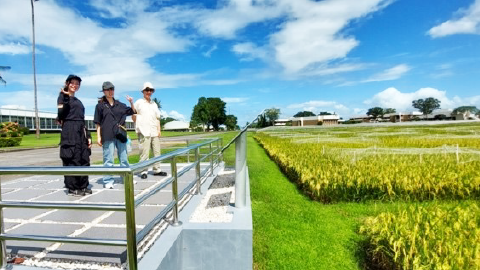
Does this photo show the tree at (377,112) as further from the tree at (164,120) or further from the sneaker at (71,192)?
the sneaker at (71,192)

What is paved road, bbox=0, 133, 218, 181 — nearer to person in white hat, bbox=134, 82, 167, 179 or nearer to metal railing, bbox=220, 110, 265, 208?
person in white hat, bbox=134, 82, 167, 179

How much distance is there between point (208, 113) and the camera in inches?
3858

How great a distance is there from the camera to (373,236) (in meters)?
3.70

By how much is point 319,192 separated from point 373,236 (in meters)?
2.32

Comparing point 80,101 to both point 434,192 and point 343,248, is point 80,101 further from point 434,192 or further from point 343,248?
point 434,192

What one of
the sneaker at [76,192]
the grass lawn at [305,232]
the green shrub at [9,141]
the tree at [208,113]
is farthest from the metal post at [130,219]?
the tree at [208,113]

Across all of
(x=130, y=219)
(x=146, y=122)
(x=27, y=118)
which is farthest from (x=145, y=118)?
(x=27, y=118)

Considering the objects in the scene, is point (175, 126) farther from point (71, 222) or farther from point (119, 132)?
point (71, 222)

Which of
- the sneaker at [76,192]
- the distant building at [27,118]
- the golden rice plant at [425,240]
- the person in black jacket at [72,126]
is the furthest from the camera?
the distant building at [27,118]

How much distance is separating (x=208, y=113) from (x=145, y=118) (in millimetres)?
92892

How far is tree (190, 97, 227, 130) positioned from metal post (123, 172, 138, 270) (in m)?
94.3

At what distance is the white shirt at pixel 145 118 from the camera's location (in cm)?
568

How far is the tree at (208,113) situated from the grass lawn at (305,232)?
9101 centimetres

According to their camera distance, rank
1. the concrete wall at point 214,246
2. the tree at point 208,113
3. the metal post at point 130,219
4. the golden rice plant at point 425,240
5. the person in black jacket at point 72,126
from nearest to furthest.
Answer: the metal post at point 130,219 → the golden rice plant at point 425,240 → the concrete wall at point 214,246 → the person in black jacket at point 72,126 → the tree at point 208,113
